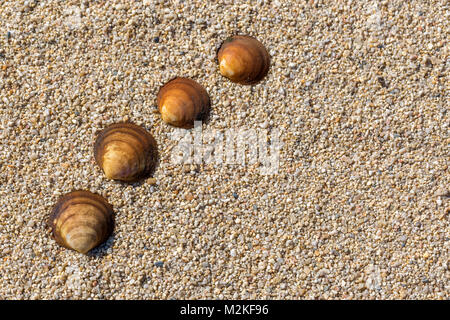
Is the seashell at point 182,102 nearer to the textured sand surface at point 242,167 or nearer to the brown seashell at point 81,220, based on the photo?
the textured sand surface at point 242,167

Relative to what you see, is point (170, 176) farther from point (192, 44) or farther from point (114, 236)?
point (192, 44)

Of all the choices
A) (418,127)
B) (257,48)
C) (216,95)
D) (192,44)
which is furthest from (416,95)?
(192,44)

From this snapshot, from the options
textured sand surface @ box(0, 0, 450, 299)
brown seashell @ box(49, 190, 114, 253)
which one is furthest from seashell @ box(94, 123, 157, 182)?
brown seashell @ box(49, 190, 114, 253)

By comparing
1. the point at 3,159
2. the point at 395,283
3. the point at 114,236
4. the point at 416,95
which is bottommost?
the point at 395,283

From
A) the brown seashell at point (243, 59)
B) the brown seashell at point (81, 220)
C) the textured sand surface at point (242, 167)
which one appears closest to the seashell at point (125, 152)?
the textured sand surface at point (242, 167)

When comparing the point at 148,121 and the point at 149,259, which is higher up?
the point at 148,121
